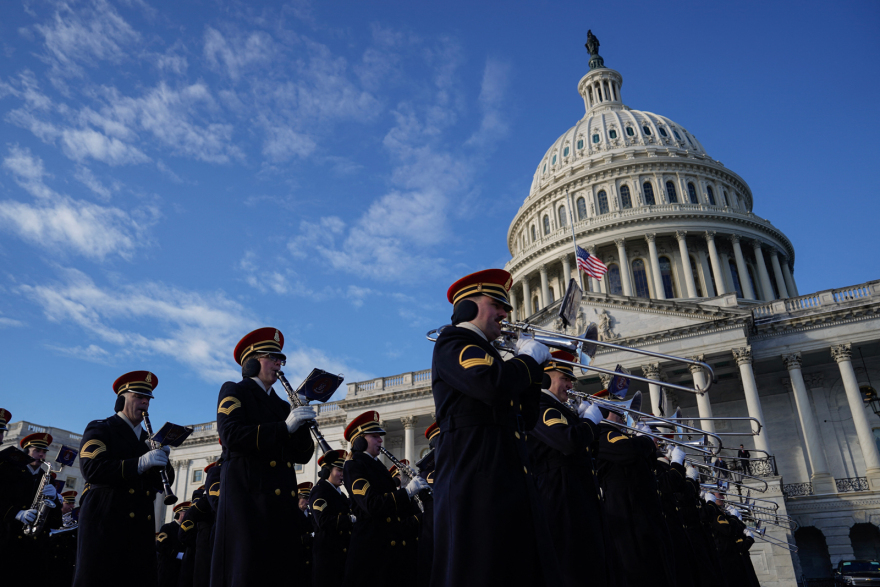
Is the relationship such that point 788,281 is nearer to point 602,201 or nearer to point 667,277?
point 667,277

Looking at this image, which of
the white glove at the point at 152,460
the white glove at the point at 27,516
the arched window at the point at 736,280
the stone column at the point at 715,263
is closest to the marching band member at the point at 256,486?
the white glove at the point at 152,460

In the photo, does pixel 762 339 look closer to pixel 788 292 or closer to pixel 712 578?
pixel 788 292

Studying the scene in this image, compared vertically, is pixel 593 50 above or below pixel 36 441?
above

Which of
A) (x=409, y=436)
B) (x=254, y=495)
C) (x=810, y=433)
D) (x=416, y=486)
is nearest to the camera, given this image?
(x=254, y=495)

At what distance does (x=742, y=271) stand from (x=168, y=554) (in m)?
51.9

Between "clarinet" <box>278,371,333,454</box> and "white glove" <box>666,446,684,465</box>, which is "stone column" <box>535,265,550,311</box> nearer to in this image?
"white glove" <box>666,446,684,465</box>

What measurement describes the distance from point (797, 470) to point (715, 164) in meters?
34.5

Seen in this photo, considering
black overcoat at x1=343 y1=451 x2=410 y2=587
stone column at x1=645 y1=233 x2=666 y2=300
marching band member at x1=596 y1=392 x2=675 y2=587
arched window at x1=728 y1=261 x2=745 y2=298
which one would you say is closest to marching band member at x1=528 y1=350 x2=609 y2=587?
marching band member at x1=596 y1=392 x2=675 y2=587

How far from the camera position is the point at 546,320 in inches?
1620

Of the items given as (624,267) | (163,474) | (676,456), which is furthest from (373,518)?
(624,267)

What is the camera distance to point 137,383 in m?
6.27

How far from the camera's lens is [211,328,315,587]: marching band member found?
4621 mm

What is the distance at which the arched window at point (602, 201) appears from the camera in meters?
58.3

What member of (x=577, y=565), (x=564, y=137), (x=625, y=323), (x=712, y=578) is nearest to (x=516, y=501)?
(x=577, y=565)
